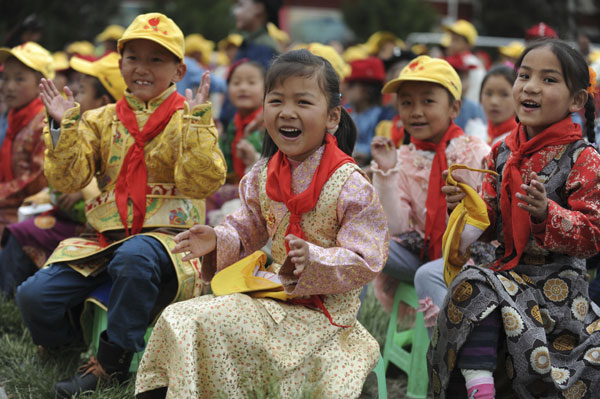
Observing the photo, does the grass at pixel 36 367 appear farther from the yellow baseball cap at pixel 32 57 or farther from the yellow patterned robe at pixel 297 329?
the yellow baseball cap at pixel 32 57

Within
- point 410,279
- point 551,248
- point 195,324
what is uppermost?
point 551,248

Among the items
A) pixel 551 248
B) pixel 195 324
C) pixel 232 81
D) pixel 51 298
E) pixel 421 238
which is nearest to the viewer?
pixel 195 324

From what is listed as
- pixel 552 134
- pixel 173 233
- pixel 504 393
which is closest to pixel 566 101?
pixel 552 134

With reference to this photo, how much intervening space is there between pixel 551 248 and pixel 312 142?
3.15 feet

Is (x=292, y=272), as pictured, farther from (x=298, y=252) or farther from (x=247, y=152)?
(x=247, y=152)

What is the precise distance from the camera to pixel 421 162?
3.85m

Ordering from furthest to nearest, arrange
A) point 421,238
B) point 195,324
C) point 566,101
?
point 421,238, point 566,101, point 195,324

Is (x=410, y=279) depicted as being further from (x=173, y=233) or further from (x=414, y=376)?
(x=173, y=233)

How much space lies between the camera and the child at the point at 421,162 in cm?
364

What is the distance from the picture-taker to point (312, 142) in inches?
111

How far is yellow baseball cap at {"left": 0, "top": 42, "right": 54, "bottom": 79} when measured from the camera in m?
4.81

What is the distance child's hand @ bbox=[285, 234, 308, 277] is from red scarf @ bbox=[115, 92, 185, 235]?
1.15 metres

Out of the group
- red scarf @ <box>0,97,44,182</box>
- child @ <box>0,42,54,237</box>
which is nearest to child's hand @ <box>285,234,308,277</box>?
child @ <box>0,42,54,237</box>

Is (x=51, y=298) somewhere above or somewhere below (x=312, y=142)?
below
